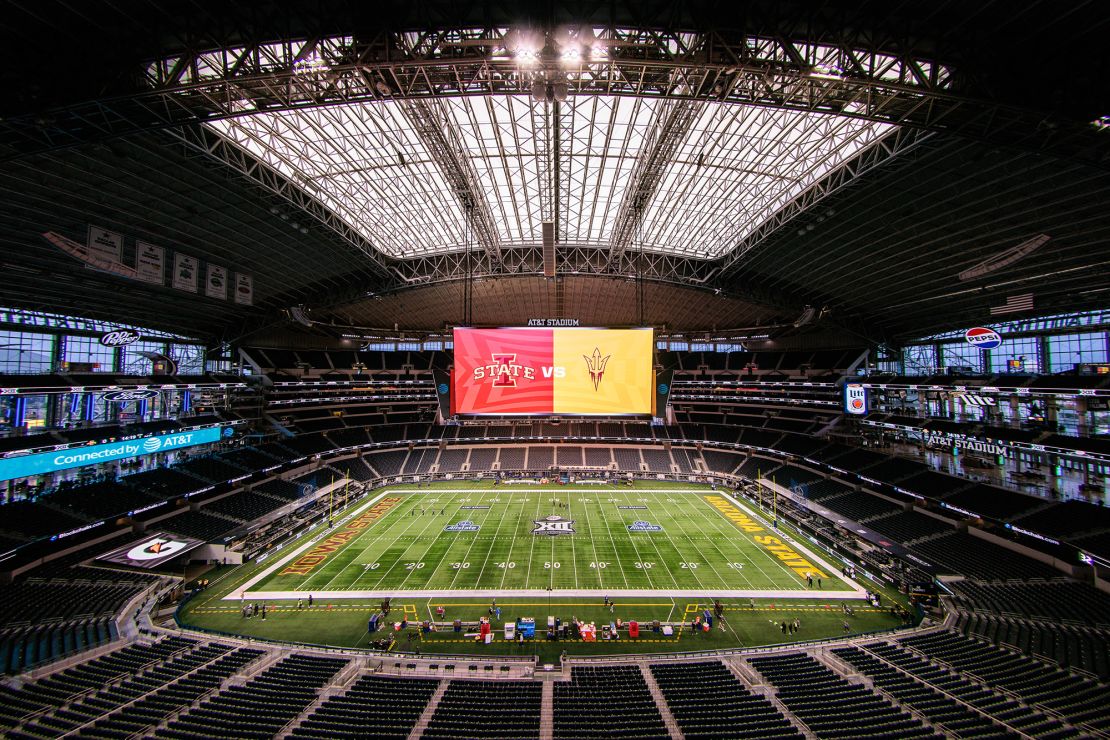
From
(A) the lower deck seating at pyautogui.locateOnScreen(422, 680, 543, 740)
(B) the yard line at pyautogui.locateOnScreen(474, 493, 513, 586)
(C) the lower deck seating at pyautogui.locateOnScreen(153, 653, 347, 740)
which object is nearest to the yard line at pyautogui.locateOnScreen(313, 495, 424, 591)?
(B) the yard line at pyautogui.locateOnScreen(474, 493, 513, 586)

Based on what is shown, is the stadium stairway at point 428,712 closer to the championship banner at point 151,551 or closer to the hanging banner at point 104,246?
the championship banner at point 151,551

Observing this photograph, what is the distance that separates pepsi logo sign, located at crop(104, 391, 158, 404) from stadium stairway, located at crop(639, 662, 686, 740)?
40.7 meters

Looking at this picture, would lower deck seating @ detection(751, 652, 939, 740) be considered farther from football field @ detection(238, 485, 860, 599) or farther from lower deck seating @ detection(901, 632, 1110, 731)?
football field @ detection(238, 485, 860, 599)

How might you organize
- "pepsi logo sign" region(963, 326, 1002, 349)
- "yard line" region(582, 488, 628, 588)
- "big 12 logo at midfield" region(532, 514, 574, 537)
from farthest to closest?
"big 12 logo at midfield" region(532, 514, 574, 537) → "pepsi logo sign" region(963, 326, 1002, 349) → "yard line" region(582, 488, 628, 588)

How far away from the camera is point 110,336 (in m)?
32.0

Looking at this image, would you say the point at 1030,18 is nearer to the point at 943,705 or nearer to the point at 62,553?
the point at 943,705

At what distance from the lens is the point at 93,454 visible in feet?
94.0

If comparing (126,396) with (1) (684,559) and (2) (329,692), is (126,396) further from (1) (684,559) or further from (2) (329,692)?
(1) (684,559)

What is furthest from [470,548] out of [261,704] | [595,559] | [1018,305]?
[1018,305]

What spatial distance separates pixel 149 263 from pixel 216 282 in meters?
7.38

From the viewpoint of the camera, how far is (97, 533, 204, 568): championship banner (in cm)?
2545

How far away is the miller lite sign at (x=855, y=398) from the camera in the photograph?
4041cm

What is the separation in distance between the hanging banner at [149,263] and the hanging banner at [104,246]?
2.60 ft

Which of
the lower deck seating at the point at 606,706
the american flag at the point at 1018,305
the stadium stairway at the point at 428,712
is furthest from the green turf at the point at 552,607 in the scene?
the american flag at the point at 1018,305
